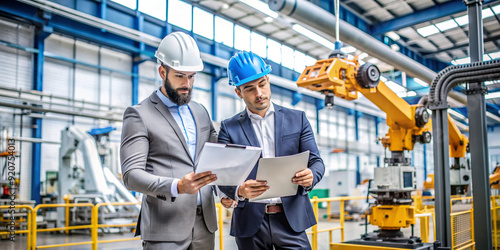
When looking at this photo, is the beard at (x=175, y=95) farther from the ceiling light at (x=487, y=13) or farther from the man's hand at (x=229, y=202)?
the ceiling light at (x=487, y=13)

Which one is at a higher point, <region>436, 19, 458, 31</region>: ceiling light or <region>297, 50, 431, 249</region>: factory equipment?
<region>436, 19, 458, 31</region>: ceiling light

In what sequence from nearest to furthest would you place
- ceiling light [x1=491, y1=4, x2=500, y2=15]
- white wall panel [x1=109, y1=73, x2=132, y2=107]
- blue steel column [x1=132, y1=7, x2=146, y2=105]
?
ceiling light [x1=491, y1=4, x2=500, y2=15] < blue steel column [x1=132, y1=7, x2=146, y2=105] < white wall panel [x1=109, y1=73, x2=132, y2=107]

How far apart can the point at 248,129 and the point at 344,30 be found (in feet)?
29.1

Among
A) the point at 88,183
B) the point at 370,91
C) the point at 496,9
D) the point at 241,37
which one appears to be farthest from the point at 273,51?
the point at 370,91

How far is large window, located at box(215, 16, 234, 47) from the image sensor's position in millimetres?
18062

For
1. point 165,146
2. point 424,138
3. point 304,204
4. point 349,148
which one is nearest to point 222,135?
point 165,146

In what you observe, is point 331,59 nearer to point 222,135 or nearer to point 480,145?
point 480,145

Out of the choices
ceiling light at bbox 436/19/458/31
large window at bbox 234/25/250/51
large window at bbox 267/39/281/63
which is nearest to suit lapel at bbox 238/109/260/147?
ceiling light at bbox 436/19/458/31

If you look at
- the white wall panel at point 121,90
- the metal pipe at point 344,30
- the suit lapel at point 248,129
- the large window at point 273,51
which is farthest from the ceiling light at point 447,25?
the suit lapel at point 248,129

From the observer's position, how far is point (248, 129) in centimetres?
254

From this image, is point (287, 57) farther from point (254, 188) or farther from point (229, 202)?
point (254, 188)

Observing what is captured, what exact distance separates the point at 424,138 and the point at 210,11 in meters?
12.4

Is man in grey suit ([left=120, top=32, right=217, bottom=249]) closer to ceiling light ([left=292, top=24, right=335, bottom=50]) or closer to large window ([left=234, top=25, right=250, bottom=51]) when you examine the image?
ceiling light ([left=292, top=24, right=335, bottom=50])

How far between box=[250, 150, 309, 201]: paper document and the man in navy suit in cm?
5
